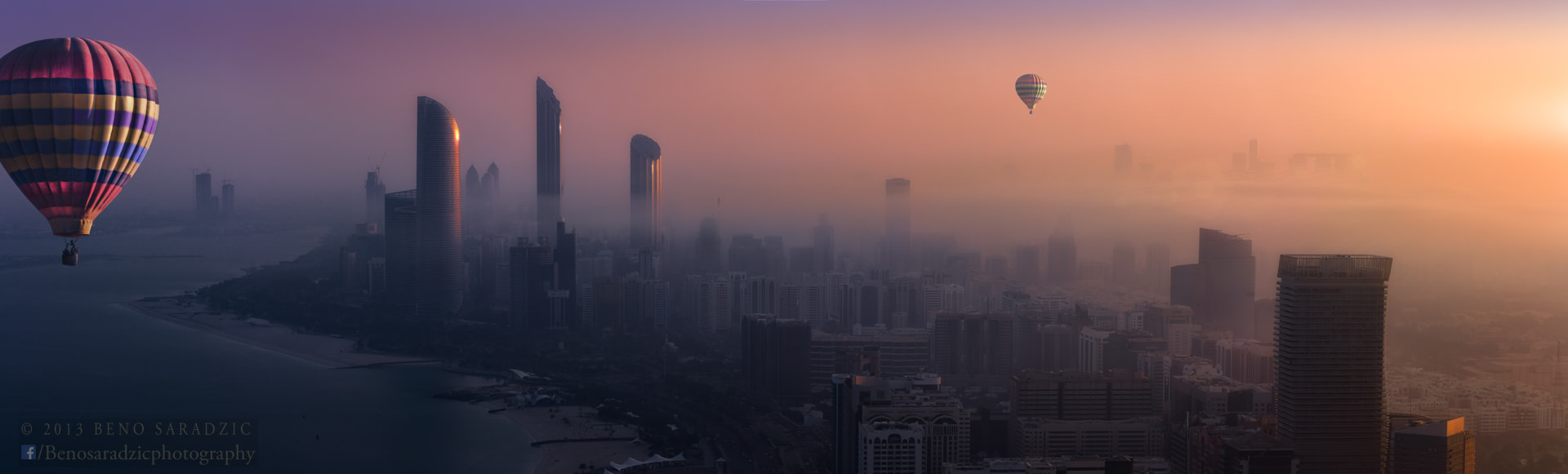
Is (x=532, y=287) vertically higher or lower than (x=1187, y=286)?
lower

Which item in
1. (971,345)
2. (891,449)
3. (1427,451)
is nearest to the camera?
(1427,451)

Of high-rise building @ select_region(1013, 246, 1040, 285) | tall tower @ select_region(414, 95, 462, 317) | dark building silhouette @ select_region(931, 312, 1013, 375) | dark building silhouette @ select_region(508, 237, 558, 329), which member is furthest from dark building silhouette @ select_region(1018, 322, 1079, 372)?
tall tower @ select_region(414, 95, 462, 317)

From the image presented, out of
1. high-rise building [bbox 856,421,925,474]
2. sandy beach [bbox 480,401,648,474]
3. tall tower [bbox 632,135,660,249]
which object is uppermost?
tall tower [bbox 632,135,660,249]

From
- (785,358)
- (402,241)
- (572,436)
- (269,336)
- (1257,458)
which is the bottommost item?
(572,436)

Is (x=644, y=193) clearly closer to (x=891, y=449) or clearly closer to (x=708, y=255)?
Result: (x=708, y=255)

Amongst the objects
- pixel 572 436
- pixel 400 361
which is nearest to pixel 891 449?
pixel 572 436

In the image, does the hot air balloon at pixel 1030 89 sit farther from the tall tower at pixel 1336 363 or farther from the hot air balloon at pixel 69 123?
the hot air balloon at pixel 69 123

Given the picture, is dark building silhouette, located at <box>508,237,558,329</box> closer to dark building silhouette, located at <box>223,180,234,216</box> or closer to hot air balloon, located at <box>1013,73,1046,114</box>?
dark building silhouette, located at <box>223,180,234,216</box>
